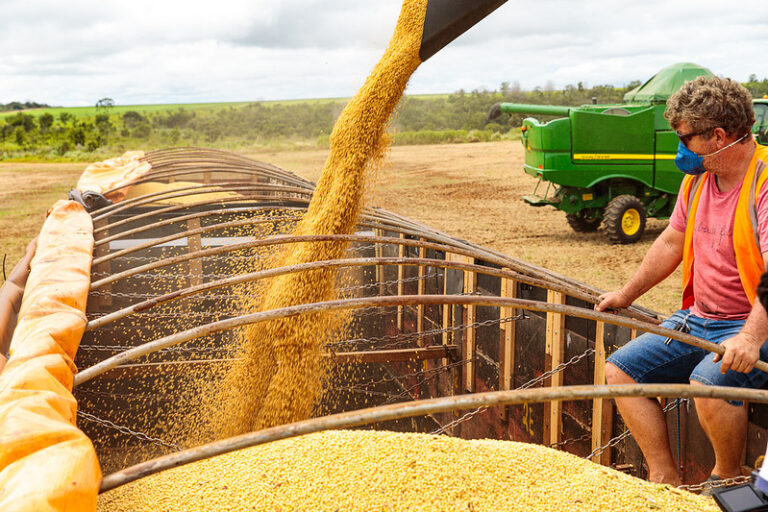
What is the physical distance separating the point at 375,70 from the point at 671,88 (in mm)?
6542

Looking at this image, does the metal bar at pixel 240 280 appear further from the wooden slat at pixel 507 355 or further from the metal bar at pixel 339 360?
the metal bar at pixel 339 360

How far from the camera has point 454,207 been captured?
47.2 ft

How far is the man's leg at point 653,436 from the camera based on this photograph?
2.28 meters

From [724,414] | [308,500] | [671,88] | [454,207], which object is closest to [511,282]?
[724,414]

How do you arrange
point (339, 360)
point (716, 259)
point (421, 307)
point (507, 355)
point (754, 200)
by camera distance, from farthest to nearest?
point (421, 307), point (339, 360), point (507, 355), point (716, 259), point (754, 200)

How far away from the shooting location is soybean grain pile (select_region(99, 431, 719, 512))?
182cm

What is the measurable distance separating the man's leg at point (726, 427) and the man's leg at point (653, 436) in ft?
0.66

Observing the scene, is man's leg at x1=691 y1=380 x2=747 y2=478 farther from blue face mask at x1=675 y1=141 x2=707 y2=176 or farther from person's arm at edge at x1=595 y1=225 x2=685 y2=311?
blue face mask at x1=675 y1=141 x2=707 y2=176

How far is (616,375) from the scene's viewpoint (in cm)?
240

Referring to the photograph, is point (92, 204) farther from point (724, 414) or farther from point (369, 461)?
point (724, 414)

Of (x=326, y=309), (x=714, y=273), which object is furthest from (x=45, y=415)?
(x=714, y=273)

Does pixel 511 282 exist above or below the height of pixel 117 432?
above

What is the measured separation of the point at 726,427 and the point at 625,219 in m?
7.46

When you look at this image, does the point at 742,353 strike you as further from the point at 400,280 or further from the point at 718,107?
Answer: the point at 400,280
